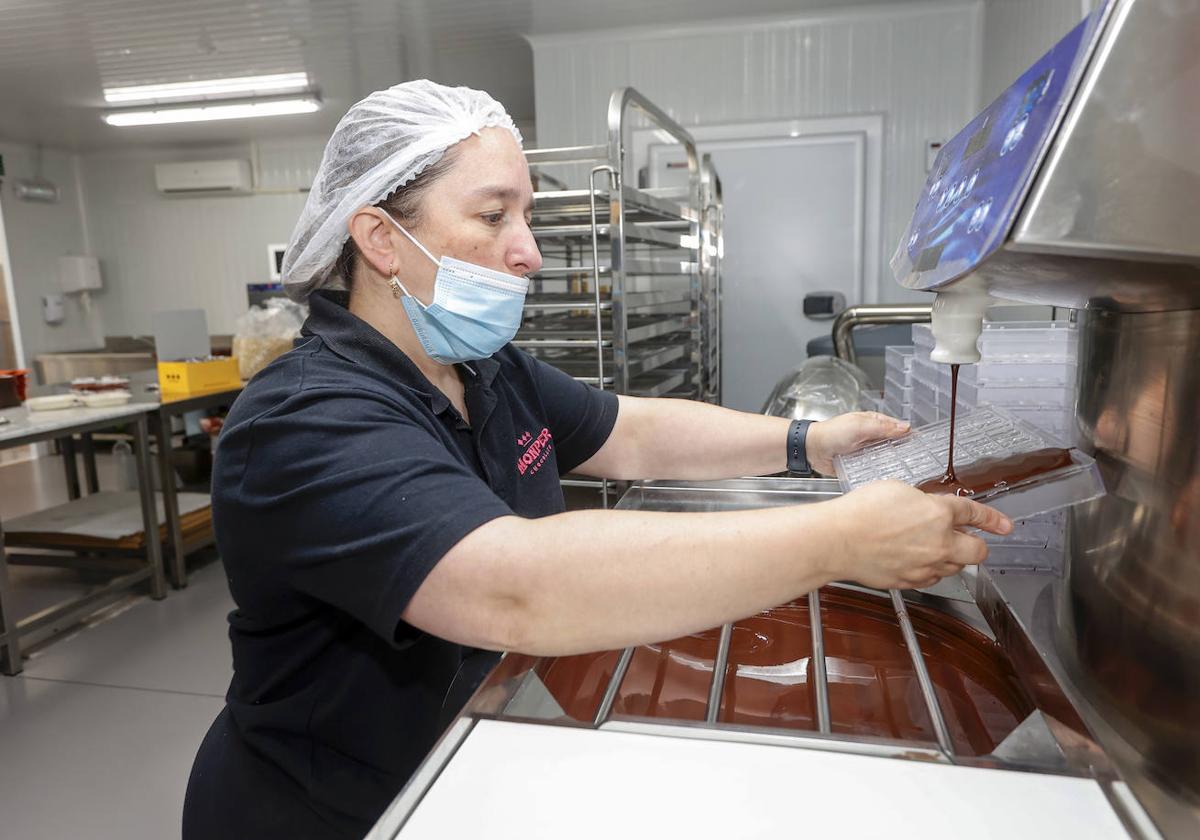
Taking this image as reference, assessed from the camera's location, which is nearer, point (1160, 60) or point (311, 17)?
point (1160, 60)

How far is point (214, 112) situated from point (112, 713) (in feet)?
16.5

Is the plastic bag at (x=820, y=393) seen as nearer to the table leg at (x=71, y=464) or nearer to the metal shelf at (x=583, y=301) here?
the metal shelf at (x=583, y=301)

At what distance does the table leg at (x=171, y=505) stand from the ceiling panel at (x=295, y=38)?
2250 millimetres

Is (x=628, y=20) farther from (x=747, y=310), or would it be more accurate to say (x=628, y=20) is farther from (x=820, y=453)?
(x=820, y=453)

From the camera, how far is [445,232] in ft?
3.31

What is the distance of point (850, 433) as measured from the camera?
1.22 metres

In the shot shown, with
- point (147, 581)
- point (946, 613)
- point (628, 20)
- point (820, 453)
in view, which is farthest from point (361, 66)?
point (946, 613)

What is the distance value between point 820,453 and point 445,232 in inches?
26.9

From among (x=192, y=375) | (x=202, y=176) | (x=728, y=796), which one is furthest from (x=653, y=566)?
→ (x=202, y=176)

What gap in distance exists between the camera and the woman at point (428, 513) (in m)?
0.67

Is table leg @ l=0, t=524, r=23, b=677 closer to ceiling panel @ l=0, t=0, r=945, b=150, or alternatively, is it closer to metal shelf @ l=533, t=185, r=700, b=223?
metal shelf @ l=533, t=185, r=700, b=223

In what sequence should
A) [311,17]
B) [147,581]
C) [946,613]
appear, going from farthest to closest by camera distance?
[311,17] < [147,581] < [946,613]

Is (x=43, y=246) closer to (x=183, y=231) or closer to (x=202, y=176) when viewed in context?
(x=183, y=231)

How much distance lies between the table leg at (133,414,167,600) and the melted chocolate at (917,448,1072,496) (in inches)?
132
